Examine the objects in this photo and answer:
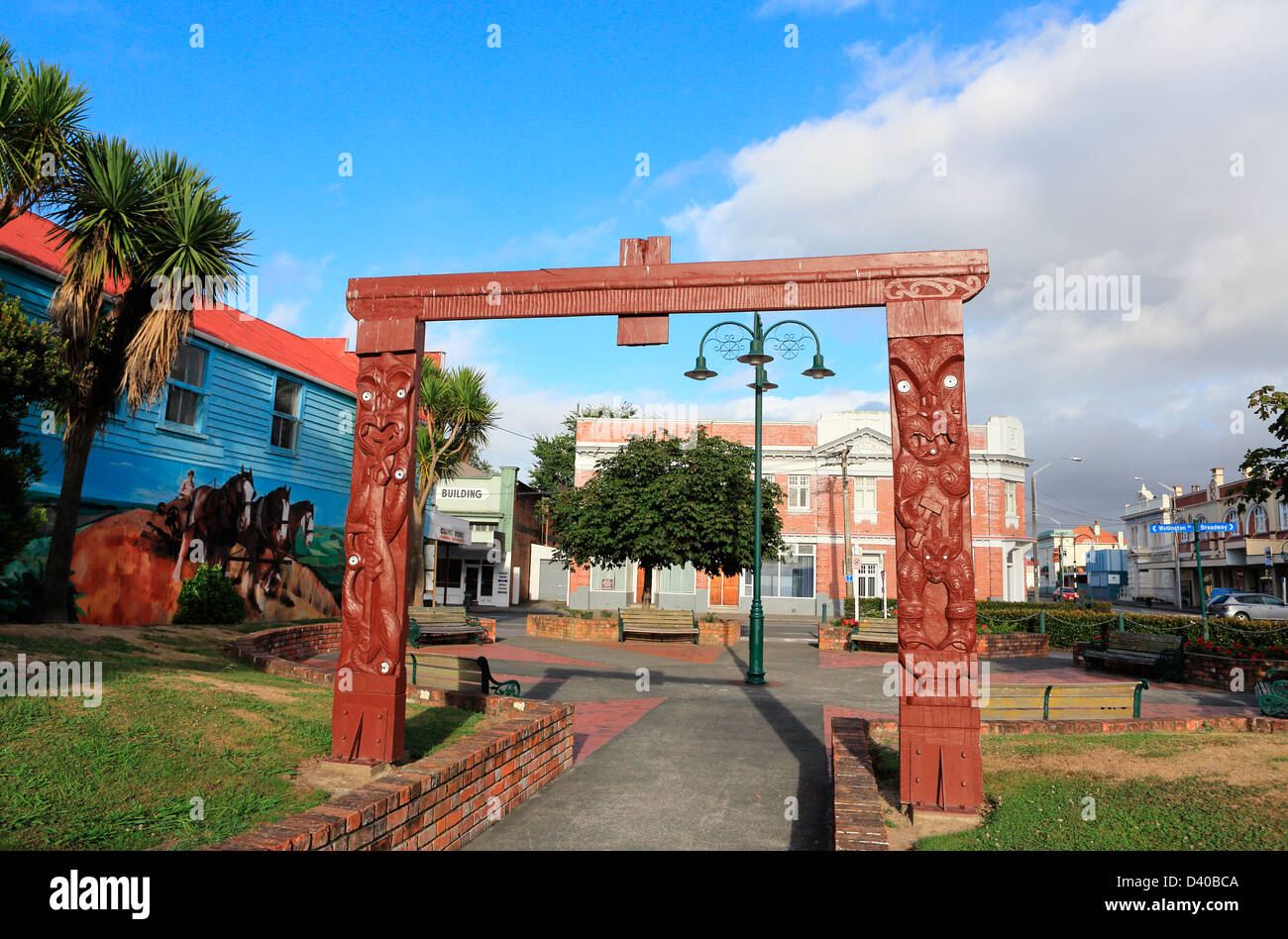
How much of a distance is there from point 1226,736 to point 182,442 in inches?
683

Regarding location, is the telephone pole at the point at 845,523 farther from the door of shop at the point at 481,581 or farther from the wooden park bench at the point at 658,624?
the door of shop at the point at 481,581

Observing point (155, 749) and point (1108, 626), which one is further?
point (1108, 626)

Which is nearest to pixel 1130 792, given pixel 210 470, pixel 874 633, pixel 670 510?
pixel 874 633

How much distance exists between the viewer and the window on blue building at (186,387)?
15484 millimetres

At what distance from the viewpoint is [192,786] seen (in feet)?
16.7

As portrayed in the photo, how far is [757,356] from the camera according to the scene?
43.5 ft

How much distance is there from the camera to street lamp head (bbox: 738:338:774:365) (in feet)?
43.4

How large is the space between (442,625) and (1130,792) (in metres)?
14.8

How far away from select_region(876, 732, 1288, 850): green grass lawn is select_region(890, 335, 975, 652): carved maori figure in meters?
1.30

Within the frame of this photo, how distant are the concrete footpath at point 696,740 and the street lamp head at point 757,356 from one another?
18.2 ft

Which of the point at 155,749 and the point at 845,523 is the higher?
the point at 845,523

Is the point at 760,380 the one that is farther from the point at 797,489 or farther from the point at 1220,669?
the point at 797,489
